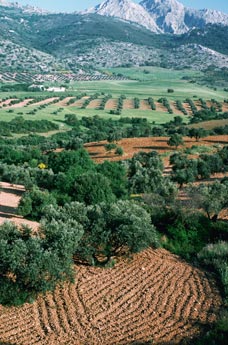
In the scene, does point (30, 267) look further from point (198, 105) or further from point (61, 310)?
point (198, 105)

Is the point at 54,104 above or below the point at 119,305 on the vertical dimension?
below

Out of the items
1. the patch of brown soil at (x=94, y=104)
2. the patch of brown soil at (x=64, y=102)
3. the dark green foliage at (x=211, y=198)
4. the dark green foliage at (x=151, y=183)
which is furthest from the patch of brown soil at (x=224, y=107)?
the dark green foliage at (x=211, y=198)

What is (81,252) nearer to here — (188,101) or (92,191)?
(92,191)

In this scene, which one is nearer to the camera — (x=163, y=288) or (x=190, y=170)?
(x=163, y=288)

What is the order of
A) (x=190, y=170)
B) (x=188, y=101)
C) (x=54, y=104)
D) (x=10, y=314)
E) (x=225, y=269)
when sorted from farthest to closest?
(x=188, y=101)
(x=54, y=104)
(x=190, y=170)
(x=225, y=269)
(x=10, y=314)

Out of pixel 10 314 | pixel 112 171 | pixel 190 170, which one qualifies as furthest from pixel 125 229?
pixel 190 170

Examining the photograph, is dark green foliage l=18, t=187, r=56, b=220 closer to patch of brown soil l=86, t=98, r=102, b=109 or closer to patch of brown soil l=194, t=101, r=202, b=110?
patch of brown soil l=86, t=98, r=102, b=109
